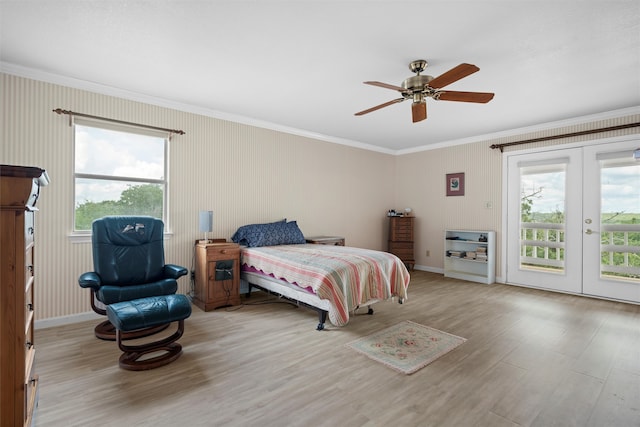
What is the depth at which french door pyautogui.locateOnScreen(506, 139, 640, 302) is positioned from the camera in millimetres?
4312

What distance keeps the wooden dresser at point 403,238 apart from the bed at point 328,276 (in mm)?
2715

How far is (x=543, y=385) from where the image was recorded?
2.23m

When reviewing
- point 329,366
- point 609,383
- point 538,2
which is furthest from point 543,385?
point 538,2

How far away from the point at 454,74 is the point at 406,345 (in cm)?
241

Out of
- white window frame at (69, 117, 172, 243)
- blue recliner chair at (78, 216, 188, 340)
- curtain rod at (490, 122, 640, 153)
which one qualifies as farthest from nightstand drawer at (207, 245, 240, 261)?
curtain rod at (490, 122, 640, 153)

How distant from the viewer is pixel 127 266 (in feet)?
10.5

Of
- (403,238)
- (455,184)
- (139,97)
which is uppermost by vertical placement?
(139,97)

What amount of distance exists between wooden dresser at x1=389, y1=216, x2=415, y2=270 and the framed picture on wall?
3.19 ft

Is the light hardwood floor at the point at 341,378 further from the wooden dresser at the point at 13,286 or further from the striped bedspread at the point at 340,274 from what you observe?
the wooden dresser at the point at 13,286

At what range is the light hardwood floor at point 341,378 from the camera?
189 cm

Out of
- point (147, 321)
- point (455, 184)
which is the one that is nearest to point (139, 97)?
point (147, 321)

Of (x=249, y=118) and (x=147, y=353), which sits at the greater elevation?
(x=249, y=118)

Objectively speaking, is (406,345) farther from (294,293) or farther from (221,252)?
(221,252)

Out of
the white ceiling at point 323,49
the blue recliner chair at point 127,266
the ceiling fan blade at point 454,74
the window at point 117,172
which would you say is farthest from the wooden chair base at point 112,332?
the ceiling fan blade at point 454,74
